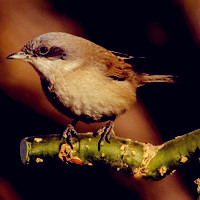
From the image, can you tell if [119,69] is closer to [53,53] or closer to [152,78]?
[152,78]

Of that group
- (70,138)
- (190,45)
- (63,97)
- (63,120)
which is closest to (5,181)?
(63,120)

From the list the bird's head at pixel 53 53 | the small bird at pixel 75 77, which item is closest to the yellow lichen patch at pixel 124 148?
the small bird at pixel 75 77

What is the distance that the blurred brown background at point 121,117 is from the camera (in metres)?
2.54

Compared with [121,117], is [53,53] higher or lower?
higher

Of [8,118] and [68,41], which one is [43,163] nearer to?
[68,41]

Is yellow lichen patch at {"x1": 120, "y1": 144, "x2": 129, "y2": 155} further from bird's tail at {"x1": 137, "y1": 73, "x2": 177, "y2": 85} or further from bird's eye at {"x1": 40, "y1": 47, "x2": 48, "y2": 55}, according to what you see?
bird's tail at {"x1": 137, "y1": 73, "x2": 177, "y2": 85}

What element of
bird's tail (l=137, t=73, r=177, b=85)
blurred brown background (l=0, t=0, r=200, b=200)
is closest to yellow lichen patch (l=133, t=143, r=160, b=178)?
bird's tail (l=137, t=73, r=177, b=85)

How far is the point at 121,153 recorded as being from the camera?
1.10m

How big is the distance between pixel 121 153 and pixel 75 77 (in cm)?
61

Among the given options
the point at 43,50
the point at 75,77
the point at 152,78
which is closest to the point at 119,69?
the point at 152,78

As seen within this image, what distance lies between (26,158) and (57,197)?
1604 millimetres

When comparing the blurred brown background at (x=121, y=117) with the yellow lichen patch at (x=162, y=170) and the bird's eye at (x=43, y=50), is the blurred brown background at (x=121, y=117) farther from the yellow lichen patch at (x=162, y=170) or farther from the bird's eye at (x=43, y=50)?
the yellow lichen patch at (x=162, y=170)

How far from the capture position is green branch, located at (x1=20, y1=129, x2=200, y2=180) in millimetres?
1036

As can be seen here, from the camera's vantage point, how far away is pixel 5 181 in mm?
2725
